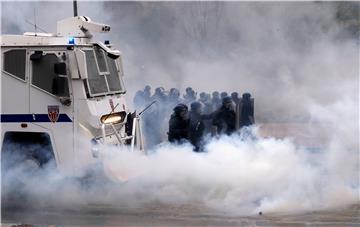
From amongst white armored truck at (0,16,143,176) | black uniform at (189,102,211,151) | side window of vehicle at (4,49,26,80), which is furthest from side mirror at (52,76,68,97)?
black uniform at (189,102,211,151)

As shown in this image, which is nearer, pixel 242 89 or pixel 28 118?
pixel 28 118

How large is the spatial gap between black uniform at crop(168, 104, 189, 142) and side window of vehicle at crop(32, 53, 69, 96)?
2.72 metres

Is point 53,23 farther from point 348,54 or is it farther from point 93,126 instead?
point 348,54

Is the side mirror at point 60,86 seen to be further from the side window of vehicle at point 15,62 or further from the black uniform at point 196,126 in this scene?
the black uniform at point 196,126

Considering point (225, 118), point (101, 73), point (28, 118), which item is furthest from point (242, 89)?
point (28, 118)

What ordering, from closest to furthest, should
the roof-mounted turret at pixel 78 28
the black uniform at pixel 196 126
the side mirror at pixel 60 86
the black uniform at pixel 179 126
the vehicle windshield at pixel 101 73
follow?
the side mirror at pixel 60 86
the vehicle windshield at pixel 101 73
the roof-mounted turret at pixel 78 28
the black uniform at pixel 196 126
the black uniform at pixel 179 126

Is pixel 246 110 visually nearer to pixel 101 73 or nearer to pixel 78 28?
pixel 101 73

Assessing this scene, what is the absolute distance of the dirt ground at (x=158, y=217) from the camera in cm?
828

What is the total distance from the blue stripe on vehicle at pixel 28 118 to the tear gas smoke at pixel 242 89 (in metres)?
0.75

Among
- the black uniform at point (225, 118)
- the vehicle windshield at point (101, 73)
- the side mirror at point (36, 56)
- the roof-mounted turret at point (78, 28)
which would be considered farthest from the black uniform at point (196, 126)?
the side mirror at point (36, 56)

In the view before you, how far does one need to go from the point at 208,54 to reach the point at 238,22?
1234 millimetres

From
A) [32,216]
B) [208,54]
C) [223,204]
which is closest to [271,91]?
[208,54]

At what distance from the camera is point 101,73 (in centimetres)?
948

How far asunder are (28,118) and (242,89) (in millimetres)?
9968
